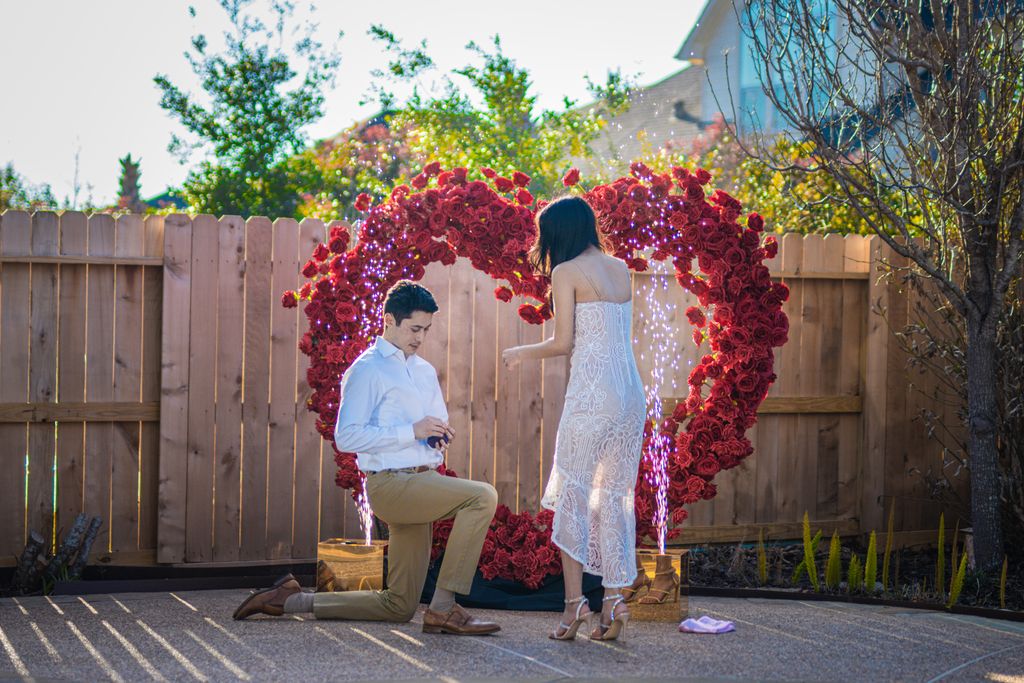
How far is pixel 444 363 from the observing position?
7.09 m

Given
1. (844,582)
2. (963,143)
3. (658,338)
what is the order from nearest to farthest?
(963,143)
(844,582)
(658,338)

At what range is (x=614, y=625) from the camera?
5.12 meters

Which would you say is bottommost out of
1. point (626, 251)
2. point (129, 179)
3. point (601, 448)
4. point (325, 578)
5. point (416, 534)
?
Answer: point (325, 578)

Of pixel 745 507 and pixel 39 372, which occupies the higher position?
pixel 39 372

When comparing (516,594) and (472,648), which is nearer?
(472,648)

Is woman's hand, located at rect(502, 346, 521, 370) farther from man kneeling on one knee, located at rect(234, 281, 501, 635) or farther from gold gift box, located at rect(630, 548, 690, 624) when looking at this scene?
gold gift box, located at rect(630, 548, 690, 624)

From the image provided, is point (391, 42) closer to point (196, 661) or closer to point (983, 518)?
point (983, 518)

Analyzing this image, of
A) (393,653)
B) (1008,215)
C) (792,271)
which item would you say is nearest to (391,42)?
(792,271)

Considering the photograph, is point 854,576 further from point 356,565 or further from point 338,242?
point 338,242

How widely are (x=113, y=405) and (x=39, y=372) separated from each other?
427 millimetres

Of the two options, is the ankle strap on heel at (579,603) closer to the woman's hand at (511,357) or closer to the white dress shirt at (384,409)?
the white dress shirt at (384,409)

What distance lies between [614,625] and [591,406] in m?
0.95

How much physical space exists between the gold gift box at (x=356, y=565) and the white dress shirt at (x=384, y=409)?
2.24 feet

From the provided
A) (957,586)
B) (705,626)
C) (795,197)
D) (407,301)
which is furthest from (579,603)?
(795,197)
